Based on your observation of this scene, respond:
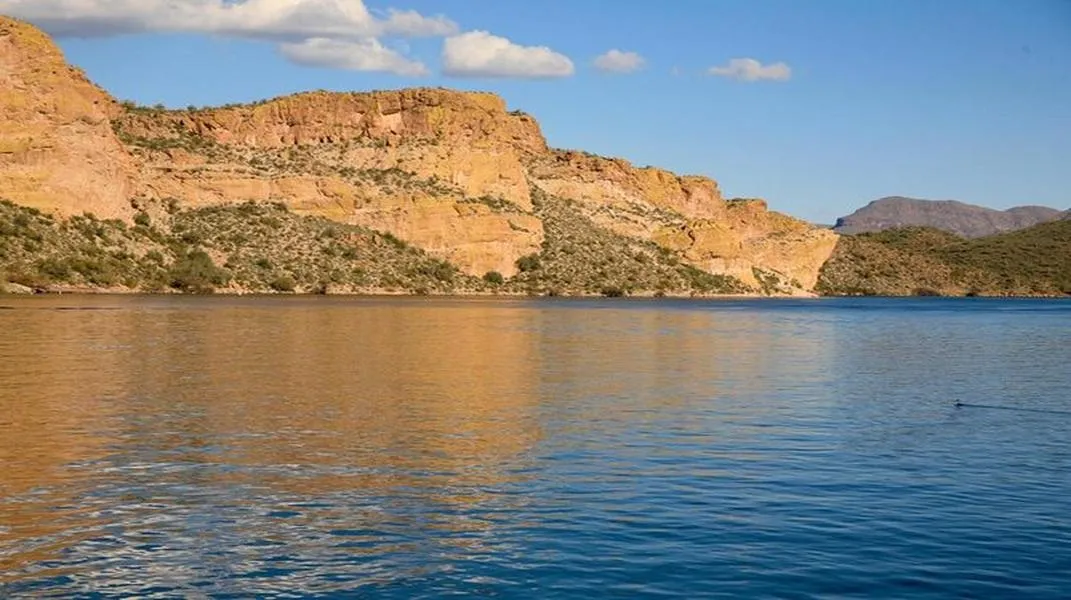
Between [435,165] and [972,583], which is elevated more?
[435,165]

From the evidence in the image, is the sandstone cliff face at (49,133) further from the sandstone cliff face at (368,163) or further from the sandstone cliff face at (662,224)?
the sandstone cliff face at (662,224)

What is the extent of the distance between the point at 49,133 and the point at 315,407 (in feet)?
268

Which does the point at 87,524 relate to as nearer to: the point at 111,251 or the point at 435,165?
the point at 111,251

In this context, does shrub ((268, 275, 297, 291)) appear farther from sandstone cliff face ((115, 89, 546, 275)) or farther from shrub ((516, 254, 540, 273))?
shrub ((516, 254, 540, 273))

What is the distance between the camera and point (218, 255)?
367ft

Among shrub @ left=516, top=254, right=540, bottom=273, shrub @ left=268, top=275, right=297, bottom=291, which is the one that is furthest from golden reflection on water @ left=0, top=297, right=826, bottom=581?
Answer: shrub @ left=516, top=254, right=540, bottom=273

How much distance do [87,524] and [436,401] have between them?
42.8 ft

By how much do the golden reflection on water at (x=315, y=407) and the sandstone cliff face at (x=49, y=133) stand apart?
45.8 m

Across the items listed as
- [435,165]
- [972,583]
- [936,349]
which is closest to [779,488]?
[972,583]

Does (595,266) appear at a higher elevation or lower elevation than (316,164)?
lower

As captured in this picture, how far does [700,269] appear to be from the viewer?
169750 mm

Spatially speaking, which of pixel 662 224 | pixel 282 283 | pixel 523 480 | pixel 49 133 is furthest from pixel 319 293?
pixel 523 480

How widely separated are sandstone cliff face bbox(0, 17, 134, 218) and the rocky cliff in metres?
0.12

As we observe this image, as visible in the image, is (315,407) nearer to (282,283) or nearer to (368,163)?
(282,283)
